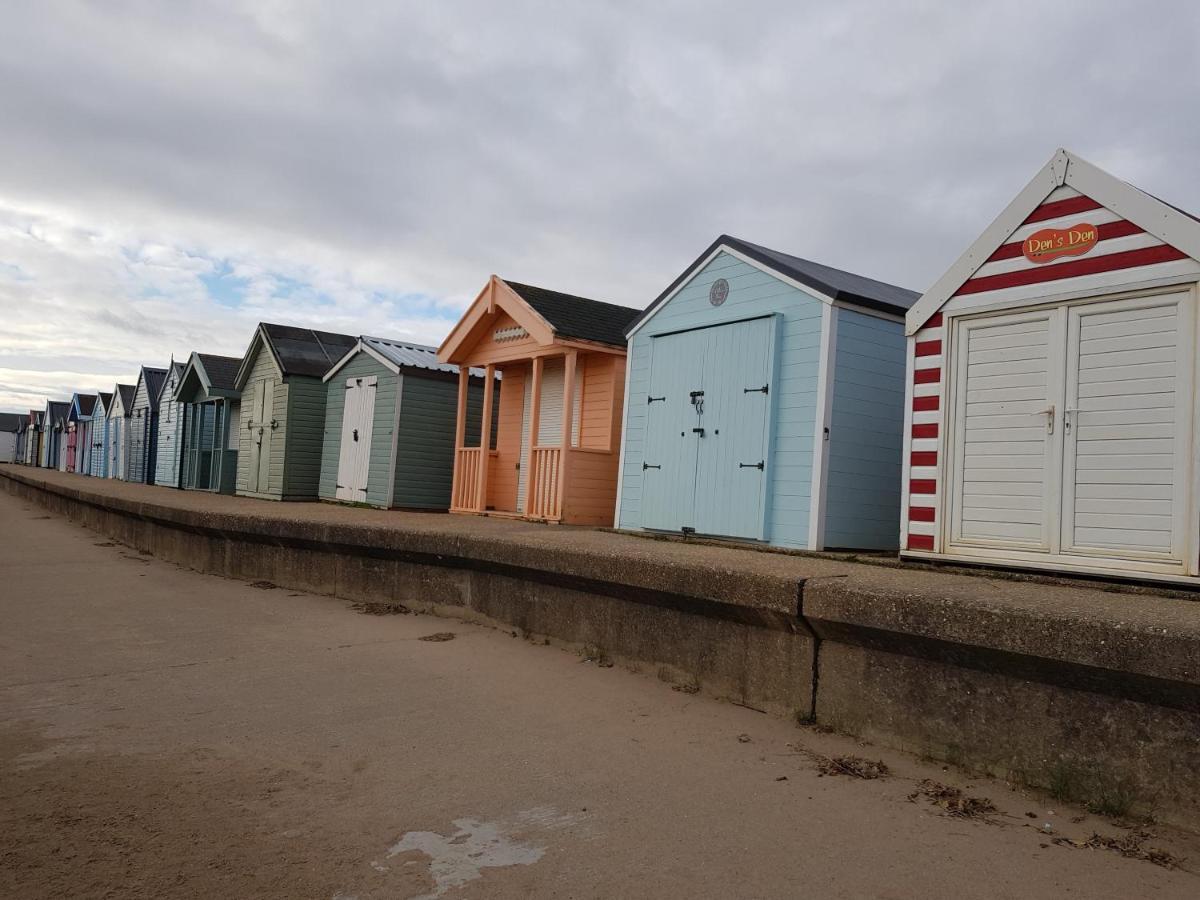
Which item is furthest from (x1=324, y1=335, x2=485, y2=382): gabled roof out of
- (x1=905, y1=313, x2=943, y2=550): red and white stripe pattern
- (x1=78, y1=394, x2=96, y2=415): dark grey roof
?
(x1=78, y1=394, x2=96, y2=415): dark grey roof

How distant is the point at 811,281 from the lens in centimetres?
909

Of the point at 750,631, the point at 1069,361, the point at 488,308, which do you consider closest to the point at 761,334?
the point at 1069,361

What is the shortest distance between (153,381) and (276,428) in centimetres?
1506

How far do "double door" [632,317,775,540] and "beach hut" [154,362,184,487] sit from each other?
70.9ft

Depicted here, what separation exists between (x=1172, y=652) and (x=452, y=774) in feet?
10.4

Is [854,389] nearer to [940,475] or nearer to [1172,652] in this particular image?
[940,475]

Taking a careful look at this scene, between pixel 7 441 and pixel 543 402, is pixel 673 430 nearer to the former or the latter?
pixel 543 402

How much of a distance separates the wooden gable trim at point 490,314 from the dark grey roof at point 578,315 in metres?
0.10

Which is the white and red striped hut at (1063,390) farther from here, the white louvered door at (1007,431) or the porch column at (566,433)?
the porch column at (566,433)

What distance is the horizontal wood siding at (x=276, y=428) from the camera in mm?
19469

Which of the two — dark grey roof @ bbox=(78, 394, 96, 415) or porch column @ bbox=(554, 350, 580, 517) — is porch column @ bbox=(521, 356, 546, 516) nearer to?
porch column @ bbox=(554, 350, 580, 517)

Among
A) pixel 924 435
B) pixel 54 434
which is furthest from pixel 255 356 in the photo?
pixel 54 434

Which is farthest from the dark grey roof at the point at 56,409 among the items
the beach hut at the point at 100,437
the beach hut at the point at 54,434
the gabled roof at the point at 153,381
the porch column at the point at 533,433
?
the porch column at the point at 533,433

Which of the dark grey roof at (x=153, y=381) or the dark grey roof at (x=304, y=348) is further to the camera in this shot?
the dark grey roof at (x=153, y=381)
